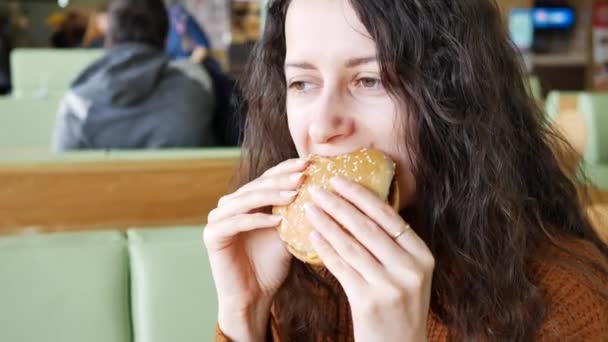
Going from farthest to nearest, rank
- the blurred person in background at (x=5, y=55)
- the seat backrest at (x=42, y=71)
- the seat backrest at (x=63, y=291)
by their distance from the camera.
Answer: the blurred person in background at (x=5, y=55)
the seat backrest at (x=42, y=71)
the seat backrest at (x=63, y=291)

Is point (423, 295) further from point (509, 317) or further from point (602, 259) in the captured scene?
point (602, 259)

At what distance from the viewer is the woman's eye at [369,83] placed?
1037 millimetres

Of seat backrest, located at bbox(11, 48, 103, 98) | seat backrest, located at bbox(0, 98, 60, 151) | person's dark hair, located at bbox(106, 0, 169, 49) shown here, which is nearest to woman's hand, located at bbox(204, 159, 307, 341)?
person's dark hair, located at bbox(106, 0, 169, 49)

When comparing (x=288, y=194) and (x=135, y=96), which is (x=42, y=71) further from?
(x=288, y=194)

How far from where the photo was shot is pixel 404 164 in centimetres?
108

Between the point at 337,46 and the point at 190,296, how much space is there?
62 cm

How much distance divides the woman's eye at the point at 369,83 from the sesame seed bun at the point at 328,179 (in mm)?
100

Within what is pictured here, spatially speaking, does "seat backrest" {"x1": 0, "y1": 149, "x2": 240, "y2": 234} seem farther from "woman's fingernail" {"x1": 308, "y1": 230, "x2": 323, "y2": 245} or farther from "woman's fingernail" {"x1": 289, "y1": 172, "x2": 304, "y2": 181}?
"woman's fingernail" {"x1": 308, "y1": 230, "x2": 323, "y2": 245}

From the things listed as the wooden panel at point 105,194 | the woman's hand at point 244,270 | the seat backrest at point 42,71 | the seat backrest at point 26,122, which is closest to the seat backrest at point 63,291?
the woman's hand at point 244,270

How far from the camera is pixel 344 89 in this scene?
1030 mm

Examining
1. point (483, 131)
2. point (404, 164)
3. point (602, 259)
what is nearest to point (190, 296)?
point (404, 164)

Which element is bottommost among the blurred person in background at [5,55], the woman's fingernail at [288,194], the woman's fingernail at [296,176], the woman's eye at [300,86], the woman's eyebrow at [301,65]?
the blurred person in background at [5,55]

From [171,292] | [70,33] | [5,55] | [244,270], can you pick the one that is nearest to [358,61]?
[244,270]

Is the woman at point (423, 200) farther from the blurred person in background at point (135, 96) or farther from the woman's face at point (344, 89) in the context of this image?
the blurred person in background at point (135, 96)
